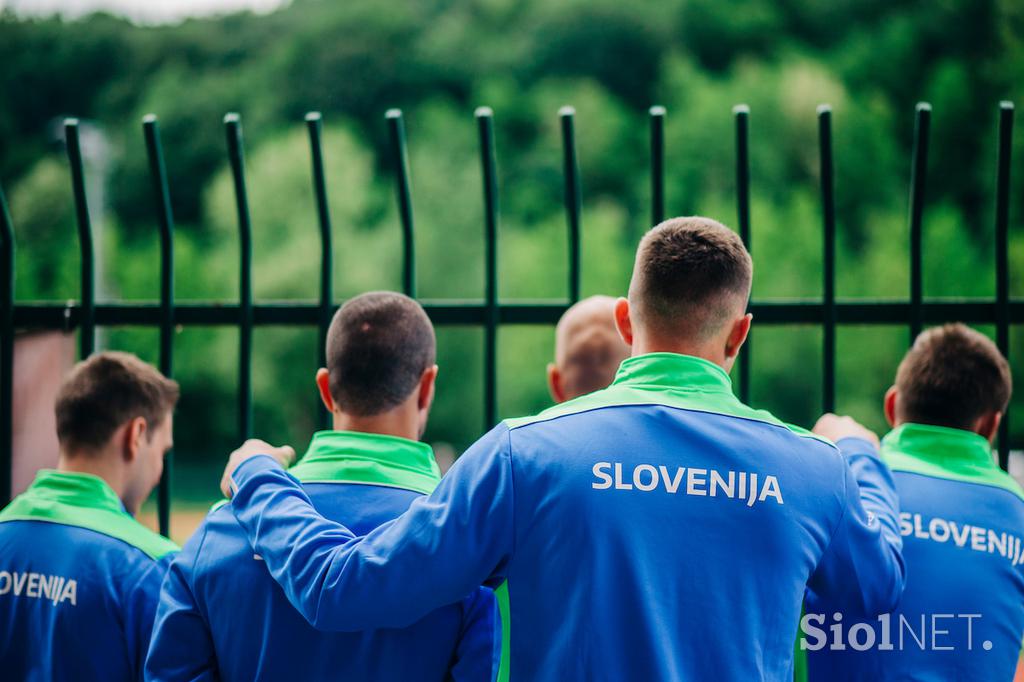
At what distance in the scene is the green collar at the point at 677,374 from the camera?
2.02 metres

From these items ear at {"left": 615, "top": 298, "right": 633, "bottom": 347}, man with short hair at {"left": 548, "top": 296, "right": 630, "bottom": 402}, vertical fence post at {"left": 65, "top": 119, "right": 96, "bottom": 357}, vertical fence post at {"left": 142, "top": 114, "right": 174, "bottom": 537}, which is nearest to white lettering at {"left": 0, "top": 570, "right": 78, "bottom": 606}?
vertical fence post at {"left": 142, "top": 114, "right": 174, "bottom": 537}

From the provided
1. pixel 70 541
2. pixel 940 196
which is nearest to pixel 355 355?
pixel 70 541

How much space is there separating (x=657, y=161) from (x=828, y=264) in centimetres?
63

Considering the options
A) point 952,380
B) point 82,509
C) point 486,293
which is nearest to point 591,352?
point 486,293

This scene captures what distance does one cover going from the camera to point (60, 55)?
48.8m

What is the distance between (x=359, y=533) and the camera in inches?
83.9

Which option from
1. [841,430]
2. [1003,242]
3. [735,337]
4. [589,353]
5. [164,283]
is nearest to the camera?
[735,337]

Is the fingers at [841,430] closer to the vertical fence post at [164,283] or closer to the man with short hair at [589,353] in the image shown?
the man with short hair at [589,353]

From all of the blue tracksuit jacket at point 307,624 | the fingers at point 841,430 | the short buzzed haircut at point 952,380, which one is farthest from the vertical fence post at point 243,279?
the short buzzed haircut at point 952,380

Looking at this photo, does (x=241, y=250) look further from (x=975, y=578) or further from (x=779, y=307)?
(x=975, y=578)

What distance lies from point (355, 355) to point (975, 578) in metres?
1.54

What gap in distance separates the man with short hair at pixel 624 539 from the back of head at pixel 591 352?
778mm

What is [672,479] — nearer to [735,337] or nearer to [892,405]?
[735,337]

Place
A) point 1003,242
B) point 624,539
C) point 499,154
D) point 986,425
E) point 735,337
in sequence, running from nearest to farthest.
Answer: point 624,539 < point 735,337 < point 986,425 < point 1003,242 < point 499,154
